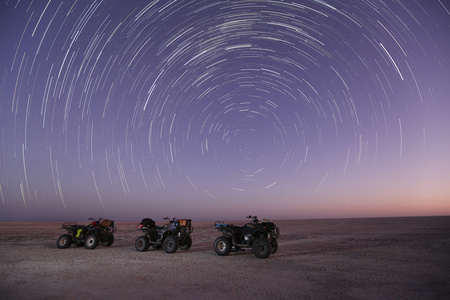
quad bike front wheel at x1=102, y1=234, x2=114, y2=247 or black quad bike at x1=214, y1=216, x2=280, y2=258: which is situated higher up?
black quad bike at x1=214, y1=216, x2=280, y2=258

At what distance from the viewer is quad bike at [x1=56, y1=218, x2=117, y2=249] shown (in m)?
16.8

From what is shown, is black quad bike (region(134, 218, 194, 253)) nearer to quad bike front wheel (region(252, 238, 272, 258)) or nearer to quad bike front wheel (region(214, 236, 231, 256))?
quad bike front wheel (region(214, 236, 231, 256))

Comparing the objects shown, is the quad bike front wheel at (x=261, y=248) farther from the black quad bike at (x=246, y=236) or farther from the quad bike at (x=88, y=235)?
the quad bike at (x=88, y=235)

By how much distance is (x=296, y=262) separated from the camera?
12.2 metres

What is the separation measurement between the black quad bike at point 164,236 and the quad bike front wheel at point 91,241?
2725 millimetres

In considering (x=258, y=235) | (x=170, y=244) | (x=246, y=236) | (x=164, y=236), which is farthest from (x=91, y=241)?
(x=258, y=235)

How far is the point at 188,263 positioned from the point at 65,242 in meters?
9.22

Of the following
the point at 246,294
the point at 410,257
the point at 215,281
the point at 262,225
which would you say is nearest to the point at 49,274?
the point at 215,281

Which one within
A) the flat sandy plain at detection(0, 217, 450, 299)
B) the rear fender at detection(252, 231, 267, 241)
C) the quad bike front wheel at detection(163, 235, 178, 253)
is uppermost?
the rear fender at detection(252, 231, 267, 241)

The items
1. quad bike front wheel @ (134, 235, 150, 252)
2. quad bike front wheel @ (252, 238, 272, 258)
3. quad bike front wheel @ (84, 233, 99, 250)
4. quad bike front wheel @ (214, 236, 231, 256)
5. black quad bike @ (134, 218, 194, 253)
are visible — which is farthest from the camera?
quad bike front wheel @ (84, 233, 99, 250)

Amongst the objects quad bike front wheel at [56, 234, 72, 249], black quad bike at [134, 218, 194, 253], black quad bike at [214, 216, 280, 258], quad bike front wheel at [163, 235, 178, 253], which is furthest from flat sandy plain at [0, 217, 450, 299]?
quad bike front wheel at [56, 234, 72, 249]

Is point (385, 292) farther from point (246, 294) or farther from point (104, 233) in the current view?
point (104, 233)

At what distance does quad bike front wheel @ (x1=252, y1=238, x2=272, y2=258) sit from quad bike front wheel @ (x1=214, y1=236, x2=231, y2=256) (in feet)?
4.75

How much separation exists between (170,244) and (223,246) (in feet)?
9.76
